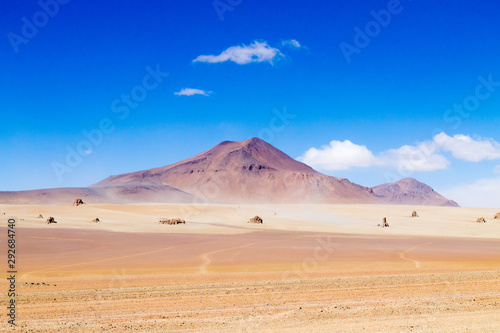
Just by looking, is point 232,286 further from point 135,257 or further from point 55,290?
point 135,257

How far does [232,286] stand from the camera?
11.8 metres

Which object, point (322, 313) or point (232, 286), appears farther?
point (232, 286)

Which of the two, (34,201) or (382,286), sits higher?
(34,201)

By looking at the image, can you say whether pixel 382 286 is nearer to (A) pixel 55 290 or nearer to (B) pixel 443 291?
(B) pixel 443 291

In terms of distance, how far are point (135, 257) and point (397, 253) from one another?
11.8m

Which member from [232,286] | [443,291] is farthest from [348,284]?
[232,286]

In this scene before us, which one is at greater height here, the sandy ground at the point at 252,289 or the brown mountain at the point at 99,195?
the brown mountain at the point at 99,195

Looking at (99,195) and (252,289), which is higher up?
(99,195)

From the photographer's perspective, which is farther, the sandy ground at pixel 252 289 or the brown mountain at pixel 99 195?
the brown mountain at pixel 99 195

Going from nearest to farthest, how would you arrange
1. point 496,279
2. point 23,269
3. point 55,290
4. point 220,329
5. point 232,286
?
1. point 220,329
2. point 55,290
3. point 232,286
4. point 496,279
5. point 23,269

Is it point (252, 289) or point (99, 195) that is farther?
point (99, 195)

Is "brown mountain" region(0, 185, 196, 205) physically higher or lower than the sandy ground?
higher

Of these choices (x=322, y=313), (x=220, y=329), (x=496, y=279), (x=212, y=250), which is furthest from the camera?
(x=212, y=250)

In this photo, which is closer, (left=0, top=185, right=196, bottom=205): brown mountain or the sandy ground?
the sandy ground
